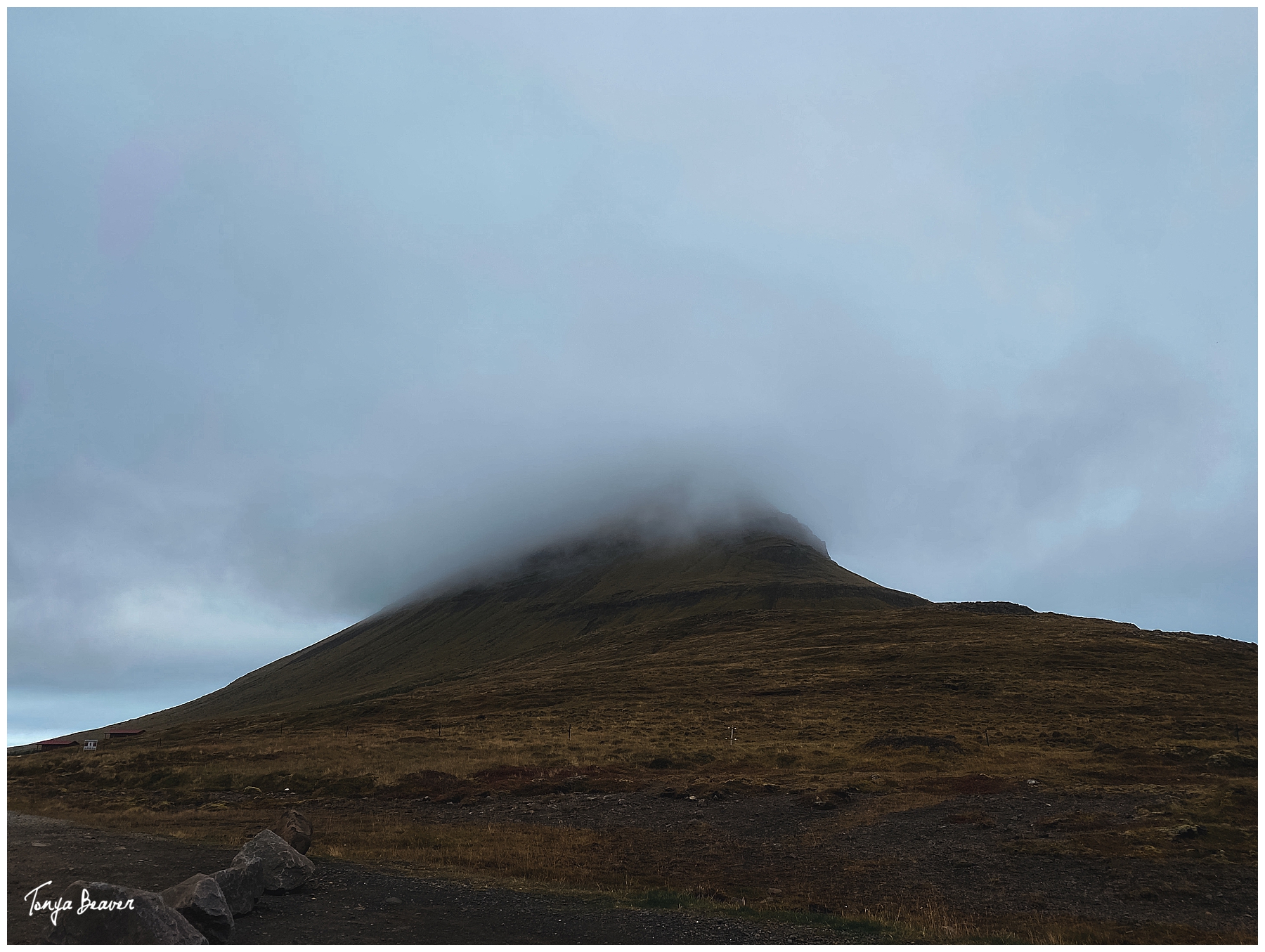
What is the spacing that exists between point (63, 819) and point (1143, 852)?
41.4m

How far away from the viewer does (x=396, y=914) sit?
15391 millimetres

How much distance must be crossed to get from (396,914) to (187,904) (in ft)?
14.4

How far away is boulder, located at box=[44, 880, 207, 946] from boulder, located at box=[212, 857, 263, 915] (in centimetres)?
300

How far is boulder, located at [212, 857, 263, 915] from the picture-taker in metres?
14.5

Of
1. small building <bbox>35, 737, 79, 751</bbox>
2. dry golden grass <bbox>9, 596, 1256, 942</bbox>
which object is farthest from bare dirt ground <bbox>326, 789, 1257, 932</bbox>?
small building <bbox>35, 737, 79, 751</bbox>

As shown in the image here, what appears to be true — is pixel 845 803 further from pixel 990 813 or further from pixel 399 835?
pixel 399 835

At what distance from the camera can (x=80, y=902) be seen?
1142 centimetres

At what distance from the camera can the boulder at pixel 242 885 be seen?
47.7ft

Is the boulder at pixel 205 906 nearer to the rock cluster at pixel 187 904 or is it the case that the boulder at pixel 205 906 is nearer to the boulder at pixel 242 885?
the rock cluster at pixel 187 904

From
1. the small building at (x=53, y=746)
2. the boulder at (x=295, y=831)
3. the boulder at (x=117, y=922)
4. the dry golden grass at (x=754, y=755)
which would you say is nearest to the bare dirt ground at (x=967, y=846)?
the dry golden grass at (x=754, y=755)

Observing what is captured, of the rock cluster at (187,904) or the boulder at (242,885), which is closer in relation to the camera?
the rock cluster at (187,904)

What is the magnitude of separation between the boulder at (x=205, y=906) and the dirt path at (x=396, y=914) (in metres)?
0.42

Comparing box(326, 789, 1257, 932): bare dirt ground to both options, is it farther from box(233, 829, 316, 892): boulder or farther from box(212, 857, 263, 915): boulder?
box(212, 857, 263, 915): boulder

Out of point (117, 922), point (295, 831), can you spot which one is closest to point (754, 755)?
point (295, 831)
